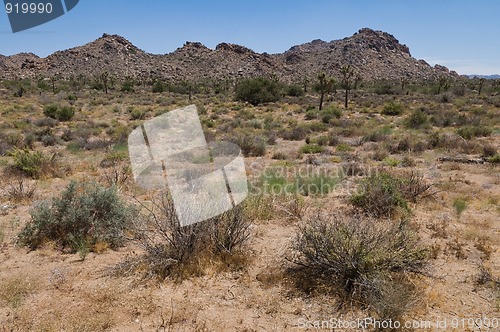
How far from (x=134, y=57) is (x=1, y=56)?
33139 millimetres

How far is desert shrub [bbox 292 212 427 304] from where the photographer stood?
4.39m

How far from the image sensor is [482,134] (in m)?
17.7

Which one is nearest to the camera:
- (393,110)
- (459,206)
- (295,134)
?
(459,206)

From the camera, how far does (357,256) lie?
14.7 ft

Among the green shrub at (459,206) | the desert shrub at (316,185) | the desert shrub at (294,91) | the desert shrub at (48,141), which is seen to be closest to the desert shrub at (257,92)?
the desert shrub at (294,91)

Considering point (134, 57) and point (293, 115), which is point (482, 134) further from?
point (134, 57)

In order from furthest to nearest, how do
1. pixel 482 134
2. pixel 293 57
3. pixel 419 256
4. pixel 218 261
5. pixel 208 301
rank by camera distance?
pixel 293 57 < pixel 482 134 < pixel 218 261 < pixel 419 256 < pixel 208 301

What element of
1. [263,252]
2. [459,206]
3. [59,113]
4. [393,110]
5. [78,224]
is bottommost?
[459,206]

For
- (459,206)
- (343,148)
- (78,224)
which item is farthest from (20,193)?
(343,148)

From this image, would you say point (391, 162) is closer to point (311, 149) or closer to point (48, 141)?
point (311, 149)

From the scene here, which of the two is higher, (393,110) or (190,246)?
(190,246)

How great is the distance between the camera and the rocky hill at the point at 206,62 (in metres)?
76.5

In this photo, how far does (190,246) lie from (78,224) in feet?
7.28

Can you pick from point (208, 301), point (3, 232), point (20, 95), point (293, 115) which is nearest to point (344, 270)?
point (208, 301)
